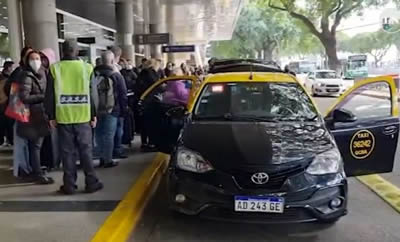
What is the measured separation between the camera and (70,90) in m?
5.69

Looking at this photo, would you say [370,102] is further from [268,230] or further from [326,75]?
[326,75]

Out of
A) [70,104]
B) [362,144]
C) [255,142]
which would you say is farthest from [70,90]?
[362,144]

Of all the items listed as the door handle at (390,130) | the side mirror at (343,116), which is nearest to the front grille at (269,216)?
the side mirror at (343,116)

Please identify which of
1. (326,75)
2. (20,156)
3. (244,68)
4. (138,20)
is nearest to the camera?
(20,156)

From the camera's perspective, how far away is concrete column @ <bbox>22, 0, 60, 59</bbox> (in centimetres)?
837

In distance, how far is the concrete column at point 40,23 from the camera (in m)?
8.37

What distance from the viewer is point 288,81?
6176 mm

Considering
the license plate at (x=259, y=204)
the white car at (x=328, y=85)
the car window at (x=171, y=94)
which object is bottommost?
the white car at (x=328, y=85)

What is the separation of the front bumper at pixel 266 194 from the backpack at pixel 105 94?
9.64ft

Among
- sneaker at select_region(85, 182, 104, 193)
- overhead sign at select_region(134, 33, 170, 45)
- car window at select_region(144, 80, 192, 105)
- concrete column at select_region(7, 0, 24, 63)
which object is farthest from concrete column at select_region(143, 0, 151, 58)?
sneaker at select_region(85, 182, 104, 193)

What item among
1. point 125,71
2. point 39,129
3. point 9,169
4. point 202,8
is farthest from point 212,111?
point 202,8

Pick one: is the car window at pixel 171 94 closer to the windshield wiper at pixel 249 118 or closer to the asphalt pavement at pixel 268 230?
the windshield wiper at pixel 249 118

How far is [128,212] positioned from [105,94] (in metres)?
2.53

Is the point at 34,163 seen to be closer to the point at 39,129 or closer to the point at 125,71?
the point at 39,129
